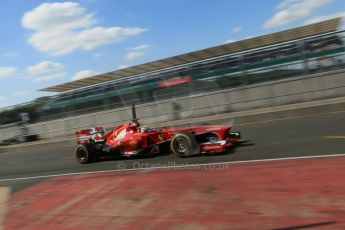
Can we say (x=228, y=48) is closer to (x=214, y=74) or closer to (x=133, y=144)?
(x=214, y=74)

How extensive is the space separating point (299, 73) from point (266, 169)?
899 cm

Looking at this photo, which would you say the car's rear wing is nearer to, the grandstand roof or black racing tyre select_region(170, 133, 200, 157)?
black racing tyre select_region(170, 133, 200, 157)

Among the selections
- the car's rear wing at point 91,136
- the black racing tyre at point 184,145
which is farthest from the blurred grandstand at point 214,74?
the black racing tyre at point 184,145

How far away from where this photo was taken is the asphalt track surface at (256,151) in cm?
949

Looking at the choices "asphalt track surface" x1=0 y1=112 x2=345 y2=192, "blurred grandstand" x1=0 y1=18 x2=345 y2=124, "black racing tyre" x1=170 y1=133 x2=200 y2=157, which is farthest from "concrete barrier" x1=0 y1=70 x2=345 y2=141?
"black racing tyre" x1=170 y1=133 x2=200 y2=157

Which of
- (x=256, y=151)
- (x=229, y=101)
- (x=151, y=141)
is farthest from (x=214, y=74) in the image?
(x=256, y=151)

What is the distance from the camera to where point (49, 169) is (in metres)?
12.5

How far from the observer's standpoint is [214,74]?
1742cm

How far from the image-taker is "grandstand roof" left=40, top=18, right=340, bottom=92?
22.7 metres

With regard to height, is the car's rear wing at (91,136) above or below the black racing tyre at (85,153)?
Result: above

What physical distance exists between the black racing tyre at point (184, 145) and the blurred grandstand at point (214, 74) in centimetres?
761

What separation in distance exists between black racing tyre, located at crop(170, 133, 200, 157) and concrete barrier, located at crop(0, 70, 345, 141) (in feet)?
24.8

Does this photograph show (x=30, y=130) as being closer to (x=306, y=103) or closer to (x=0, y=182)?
(x=0, y=182)

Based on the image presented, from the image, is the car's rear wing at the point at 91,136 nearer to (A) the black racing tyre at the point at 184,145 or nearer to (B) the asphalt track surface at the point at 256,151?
(B) the asphalt track surface at the point at 256,151
